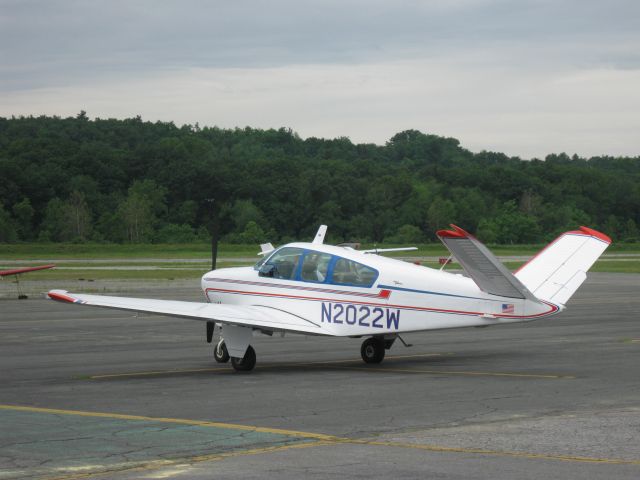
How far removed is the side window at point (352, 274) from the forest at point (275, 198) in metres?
80.8

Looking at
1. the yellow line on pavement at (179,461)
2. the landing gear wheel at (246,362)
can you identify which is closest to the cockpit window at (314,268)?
the landing gear wheel at (246,362)

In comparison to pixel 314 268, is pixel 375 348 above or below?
below

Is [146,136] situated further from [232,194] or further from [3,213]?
[3,213]

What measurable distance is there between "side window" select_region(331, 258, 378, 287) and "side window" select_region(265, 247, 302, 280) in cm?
81

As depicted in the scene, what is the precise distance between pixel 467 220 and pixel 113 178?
1667 inches

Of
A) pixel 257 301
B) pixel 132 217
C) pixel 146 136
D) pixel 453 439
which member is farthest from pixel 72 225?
pixel 453 439

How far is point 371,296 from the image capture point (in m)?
17.1

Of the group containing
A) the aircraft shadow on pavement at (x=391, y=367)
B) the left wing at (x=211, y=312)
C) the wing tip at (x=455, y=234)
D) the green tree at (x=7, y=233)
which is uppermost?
the wing tip at (x=455, y=234)

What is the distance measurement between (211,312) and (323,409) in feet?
15.4

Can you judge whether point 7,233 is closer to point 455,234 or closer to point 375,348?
point 375,348

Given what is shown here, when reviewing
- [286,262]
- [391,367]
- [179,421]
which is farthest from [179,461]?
[286,262]

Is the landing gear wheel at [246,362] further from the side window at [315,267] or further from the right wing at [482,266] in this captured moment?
the right wing at [482,266]

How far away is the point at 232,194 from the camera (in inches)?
4742

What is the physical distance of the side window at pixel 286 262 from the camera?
18000 millimetres
